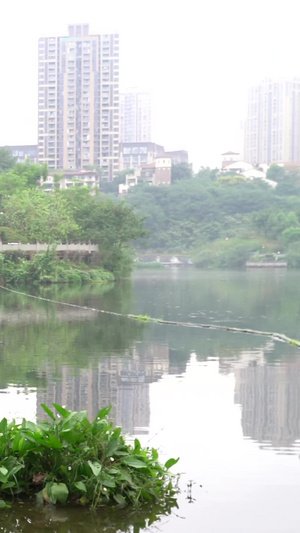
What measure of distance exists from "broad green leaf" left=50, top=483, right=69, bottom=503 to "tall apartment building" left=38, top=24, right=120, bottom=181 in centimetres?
11854

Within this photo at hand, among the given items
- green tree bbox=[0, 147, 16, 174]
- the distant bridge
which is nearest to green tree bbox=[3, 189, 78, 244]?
the distant bridge

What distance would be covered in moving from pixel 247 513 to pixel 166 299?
23163 millimetres

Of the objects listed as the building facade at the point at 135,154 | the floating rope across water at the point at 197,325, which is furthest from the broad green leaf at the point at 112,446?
the building facade at the point at 135,154

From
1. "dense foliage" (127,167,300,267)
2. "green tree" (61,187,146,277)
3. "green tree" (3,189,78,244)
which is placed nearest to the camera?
"green tree" (3,189,78,244)

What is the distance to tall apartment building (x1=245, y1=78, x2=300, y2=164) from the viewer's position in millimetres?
138750

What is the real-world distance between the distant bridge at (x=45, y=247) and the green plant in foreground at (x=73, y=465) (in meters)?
32.6

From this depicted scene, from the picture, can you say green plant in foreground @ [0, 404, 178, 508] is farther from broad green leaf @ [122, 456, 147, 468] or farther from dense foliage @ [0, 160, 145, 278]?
dense foliage @ [0, 160, 145, 278]

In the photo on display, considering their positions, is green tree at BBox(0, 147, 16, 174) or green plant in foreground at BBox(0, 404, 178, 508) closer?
green plant in foreground at BBox(0, 404, 178, 508)

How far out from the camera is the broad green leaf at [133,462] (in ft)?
16.7

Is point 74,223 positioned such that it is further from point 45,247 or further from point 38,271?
point 38,271

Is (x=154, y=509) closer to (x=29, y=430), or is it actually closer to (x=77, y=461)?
(x=77, y=461)

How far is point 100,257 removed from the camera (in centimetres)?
4488

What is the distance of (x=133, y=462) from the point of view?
16.8 feet

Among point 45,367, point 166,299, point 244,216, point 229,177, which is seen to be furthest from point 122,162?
point 45,367
